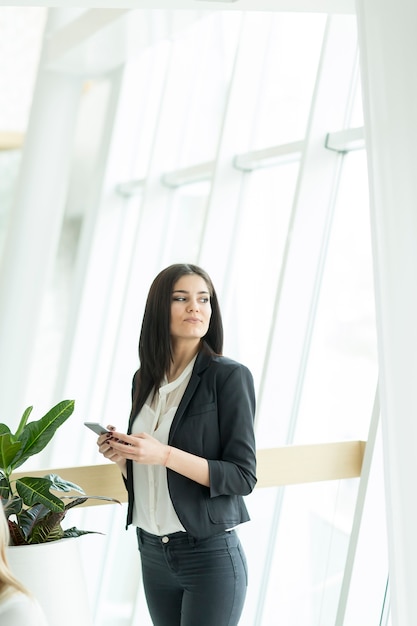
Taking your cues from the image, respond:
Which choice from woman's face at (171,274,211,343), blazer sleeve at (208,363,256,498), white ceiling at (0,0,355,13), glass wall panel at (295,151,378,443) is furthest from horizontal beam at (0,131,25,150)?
blazer sleeve at (208,363,256,498)

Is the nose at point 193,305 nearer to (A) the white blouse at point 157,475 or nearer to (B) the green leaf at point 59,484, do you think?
(A) the white blouse at point 157,475

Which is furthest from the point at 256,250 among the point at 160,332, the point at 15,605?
the point at 15,605

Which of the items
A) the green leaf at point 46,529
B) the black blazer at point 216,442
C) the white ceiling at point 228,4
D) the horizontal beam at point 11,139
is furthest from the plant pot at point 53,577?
the horizontal beam at point 11,139

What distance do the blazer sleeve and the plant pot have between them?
0.48m

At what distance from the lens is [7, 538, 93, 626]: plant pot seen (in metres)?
2.22

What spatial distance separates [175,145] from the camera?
20.5ft

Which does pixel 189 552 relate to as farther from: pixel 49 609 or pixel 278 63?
pixel 278 63

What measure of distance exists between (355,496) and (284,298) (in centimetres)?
110

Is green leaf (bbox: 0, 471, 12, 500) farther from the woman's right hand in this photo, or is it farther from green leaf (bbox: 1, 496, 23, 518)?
the woman's right hand

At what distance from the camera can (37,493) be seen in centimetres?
228

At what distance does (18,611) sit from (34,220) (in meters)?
5.61

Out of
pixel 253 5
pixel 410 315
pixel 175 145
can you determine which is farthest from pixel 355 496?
pixel 175 145

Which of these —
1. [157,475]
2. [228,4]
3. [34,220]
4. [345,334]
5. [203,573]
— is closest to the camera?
[203,573]

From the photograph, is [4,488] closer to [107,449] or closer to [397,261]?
[107,449]
